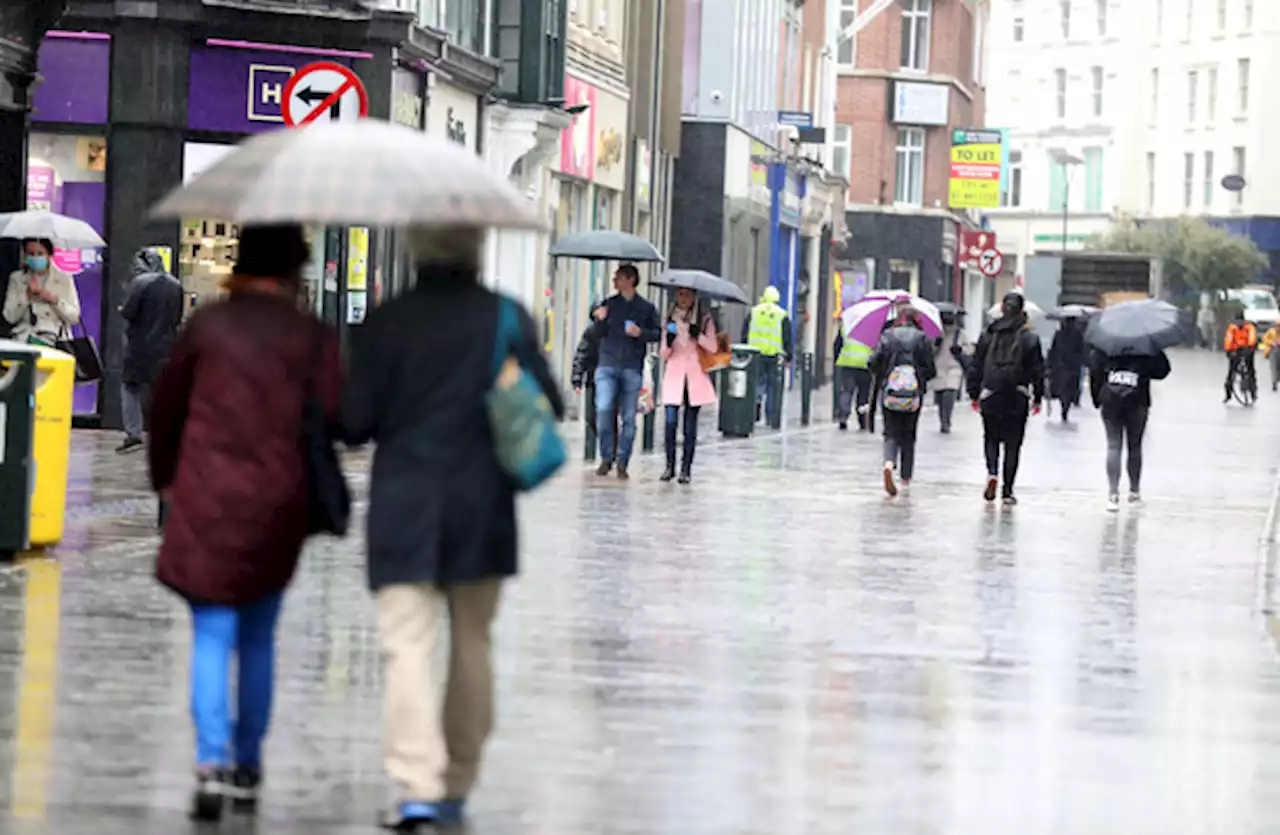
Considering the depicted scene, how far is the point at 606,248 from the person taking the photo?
1123 inches

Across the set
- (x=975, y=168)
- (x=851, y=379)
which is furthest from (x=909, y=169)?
(x=851, y=379)

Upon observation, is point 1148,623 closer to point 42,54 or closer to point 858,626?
point 858,626

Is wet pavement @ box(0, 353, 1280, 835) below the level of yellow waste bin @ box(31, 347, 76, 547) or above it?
below

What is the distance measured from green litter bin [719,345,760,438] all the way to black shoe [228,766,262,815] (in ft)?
86.0

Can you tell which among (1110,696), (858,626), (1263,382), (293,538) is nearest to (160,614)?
(858,626)

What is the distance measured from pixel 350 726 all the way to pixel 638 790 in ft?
4.82

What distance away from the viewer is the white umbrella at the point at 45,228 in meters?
22.4

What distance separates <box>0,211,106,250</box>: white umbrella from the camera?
2244 cm

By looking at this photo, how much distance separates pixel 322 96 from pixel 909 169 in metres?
64.3

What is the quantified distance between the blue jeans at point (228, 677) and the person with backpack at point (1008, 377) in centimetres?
1587

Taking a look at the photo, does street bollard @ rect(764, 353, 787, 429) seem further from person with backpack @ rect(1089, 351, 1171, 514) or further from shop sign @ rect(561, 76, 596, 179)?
person with backpack @ rect(1089, 351, 1171, 514)

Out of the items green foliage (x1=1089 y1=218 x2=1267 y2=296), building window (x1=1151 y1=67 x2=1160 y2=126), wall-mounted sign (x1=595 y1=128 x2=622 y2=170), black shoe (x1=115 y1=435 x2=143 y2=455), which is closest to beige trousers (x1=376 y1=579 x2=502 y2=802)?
black shoe (x1=115 y1=435 x2=143 y2=455)

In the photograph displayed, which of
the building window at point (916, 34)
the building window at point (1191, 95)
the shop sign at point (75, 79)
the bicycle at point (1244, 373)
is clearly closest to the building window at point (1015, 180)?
the building window at point (1191, 95)

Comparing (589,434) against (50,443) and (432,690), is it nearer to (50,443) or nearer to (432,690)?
(50,443)
